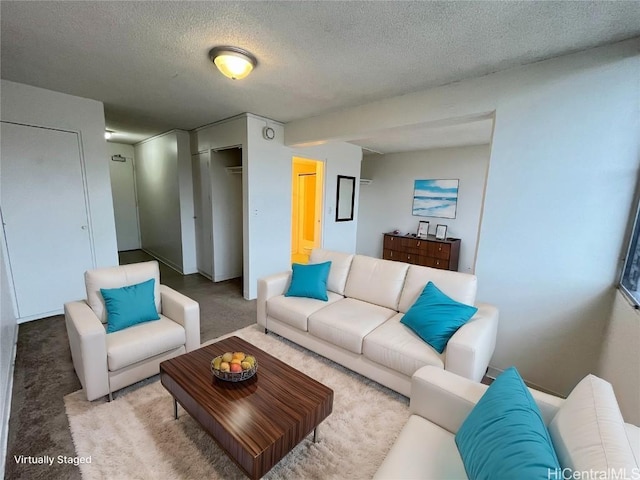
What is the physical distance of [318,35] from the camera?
Answer: 1823 millimetres

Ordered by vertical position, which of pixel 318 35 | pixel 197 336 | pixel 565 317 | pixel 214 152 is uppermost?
pixel 318 35

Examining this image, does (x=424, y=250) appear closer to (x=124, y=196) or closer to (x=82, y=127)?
(x=82, y=127)

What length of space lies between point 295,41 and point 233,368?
7.03 ft

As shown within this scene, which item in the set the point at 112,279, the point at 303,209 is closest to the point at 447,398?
the point at 112,279

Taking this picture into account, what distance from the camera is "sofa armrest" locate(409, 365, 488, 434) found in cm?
124

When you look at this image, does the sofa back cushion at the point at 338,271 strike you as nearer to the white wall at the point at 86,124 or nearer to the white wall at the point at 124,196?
the white wall at the point at 86,124

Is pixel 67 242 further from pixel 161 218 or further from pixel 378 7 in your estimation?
pixel 378 7

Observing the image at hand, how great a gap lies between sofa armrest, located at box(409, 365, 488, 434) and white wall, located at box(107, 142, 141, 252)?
702 cm

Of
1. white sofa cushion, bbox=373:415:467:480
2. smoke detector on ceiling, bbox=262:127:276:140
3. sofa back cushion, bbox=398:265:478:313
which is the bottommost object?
white sofa cushion, bbox=373:415:467:480

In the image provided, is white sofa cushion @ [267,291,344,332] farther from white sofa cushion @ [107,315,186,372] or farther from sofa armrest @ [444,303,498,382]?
sofa armrest @ [444,303,498,382]

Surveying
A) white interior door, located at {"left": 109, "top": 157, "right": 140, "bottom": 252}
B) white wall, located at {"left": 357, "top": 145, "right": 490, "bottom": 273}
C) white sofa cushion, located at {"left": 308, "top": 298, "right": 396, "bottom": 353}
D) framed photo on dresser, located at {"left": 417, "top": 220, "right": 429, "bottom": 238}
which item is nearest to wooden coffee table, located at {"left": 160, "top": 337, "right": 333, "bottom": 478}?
white sofa cushion, located at {"left": 308, "top": 298, "right": 396, "bottom": 353}

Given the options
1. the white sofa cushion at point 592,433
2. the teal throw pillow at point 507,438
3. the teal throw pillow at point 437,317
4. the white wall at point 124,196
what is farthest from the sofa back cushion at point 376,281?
the white wall at point 124,196

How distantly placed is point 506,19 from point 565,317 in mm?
2089

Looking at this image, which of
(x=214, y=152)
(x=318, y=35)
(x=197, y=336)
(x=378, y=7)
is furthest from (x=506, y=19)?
(x=214, y=152)
